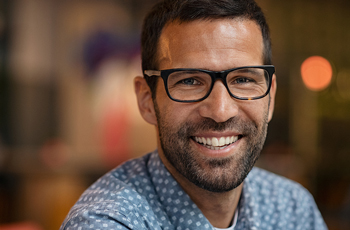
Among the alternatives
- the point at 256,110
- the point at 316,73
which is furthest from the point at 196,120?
the point at 316,73

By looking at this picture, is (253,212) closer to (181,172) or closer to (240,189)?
(240,189)

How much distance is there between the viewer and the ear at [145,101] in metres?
1.62

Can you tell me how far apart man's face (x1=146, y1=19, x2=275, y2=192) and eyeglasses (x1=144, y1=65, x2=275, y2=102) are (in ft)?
0.06

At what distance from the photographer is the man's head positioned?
1.37 m

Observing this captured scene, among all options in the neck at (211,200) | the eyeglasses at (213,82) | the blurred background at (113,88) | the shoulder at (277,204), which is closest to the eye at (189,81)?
the eyeglasses at (213,82)

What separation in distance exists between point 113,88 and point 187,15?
13.2 ft

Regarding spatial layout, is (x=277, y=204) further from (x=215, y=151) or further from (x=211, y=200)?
(x=215, y=151)

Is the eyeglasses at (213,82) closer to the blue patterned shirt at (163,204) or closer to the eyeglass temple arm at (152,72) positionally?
the eyeglass temple arm at (152,72)

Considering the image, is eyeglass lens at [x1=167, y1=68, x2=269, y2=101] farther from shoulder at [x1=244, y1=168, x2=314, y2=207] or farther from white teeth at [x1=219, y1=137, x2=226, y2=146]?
shoulder at [x1=244, y1=168, x2=314, y2=207]

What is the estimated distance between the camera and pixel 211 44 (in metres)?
1.38

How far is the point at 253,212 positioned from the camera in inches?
64.7

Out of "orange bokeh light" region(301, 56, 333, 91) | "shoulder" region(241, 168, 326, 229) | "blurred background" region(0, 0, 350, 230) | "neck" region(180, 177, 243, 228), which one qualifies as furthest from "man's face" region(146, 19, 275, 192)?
"orange bokeh light" region(301, 56, 333, 91)

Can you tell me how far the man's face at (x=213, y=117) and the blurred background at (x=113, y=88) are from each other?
3689 millimetres

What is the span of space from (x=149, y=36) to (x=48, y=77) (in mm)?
4272
